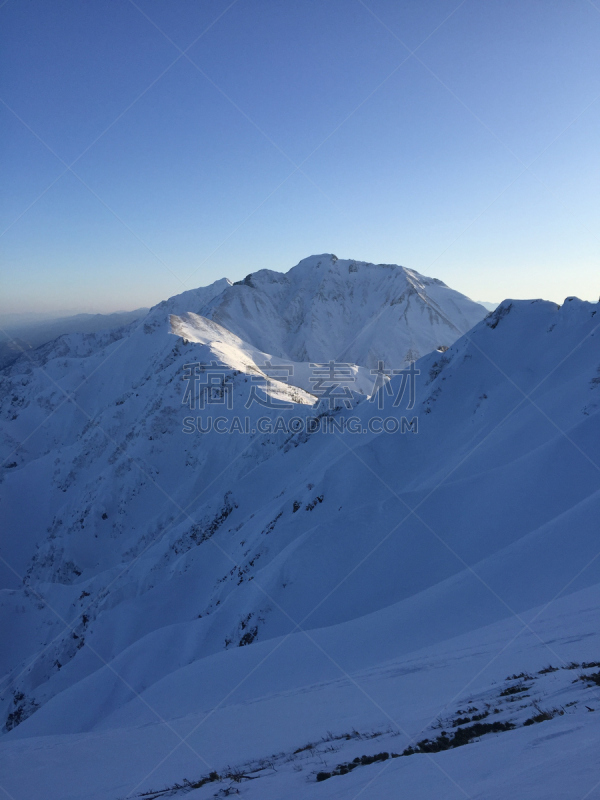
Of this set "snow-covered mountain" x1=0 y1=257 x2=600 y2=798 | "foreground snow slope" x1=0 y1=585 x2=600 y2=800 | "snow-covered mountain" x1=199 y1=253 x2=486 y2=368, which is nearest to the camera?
"foreground snow slope" x1=0 y1=585 x2=600 y2=800

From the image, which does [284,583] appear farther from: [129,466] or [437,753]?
[129,466]

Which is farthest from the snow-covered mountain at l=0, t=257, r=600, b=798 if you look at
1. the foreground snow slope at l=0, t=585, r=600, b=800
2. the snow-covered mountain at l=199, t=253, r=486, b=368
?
the snow-covered mountain at l=199, t=253, r=486, b=368

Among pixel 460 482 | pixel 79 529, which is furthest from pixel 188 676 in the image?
pixel 79 529

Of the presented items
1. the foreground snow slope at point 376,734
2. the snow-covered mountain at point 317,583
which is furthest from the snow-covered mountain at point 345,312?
the foreground snow slope at point 376,734

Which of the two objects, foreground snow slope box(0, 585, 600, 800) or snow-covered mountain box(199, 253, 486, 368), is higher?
snow-covered mountain box(199, 253, 486, 368)

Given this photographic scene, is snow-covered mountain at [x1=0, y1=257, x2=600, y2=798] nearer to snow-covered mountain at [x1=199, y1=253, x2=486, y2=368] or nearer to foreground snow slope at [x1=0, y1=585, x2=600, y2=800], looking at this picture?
foreground snow slope at [x1=0, y1=585, x2=600, y2=800]

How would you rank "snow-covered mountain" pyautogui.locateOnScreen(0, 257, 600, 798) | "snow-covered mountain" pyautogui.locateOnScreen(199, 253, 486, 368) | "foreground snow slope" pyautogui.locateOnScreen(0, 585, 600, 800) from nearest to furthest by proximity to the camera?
"foreground snow slope" pyautogui.locateOnScreen(0, 585, 600, 800), "snow-covered mountain" pyautogui.locateOnScreen(0, 257, 600, 798), "snow-covered mountain" pyautogui.locateOnScreen(199, 253, 486, 368)

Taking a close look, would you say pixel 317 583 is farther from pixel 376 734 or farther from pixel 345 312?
pixel 345 312

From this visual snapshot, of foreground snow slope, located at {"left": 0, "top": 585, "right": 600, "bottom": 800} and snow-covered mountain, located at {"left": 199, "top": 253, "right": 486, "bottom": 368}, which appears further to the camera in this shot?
snow-covered mountain, located at {"left": 199, "top": 253, "right": 486, "bottom": 368}

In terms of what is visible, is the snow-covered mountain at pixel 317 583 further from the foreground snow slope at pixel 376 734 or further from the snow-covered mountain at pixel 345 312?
the snow-covered mountain at pixel 345 312
